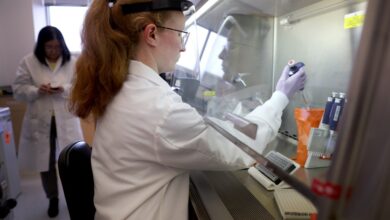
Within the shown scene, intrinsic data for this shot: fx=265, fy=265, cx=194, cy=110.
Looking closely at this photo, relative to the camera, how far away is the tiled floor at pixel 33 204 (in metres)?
2.10

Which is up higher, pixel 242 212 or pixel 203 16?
pixel 203 16

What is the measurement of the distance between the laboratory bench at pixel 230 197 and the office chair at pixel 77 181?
35 cm

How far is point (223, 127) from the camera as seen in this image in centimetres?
83

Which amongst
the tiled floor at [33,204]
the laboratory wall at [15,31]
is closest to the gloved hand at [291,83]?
the tiled floor at [33,204]

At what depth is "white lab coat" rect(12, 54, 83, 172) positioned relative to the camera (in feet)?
6.72

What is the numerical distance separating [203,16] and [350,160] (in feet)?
4.51

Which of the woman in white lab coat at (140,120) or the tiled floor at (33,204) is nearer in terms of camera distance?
the woman in white lab coat at (140,120)

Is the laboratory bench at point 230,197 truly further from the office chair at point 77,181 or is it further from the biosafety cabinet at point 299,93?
the office chair at point 77,181

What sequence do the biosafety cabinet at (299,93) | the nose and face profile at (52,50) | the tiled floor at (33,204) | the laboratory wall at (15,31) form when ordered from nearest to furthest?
the biosafety cabinet at (299,93) < the nose and face profile at (52,50) < the tiled floor at (33,204) < the laboratory wall at (15,31)

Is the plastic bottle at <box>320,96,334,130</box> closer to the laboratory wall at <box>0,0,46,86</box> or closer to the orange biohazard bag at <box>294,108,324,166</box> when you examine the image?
the orange biohazard bag at <box>294,108,324,166</box>

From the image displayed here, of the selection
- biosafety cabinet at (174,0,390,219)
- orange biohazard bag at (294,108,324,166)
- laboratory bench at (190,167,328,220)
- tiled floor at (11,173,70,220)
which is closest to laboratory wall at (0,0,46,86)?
tiled floor at (11,173,70,220)

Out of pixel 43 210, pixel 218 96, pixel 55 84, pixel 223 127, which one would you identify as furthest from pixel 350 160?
pixel 43 210

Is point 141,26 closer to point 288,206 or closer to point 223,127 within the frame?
point 223,127

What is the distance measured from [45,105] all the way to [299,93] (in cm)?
184
